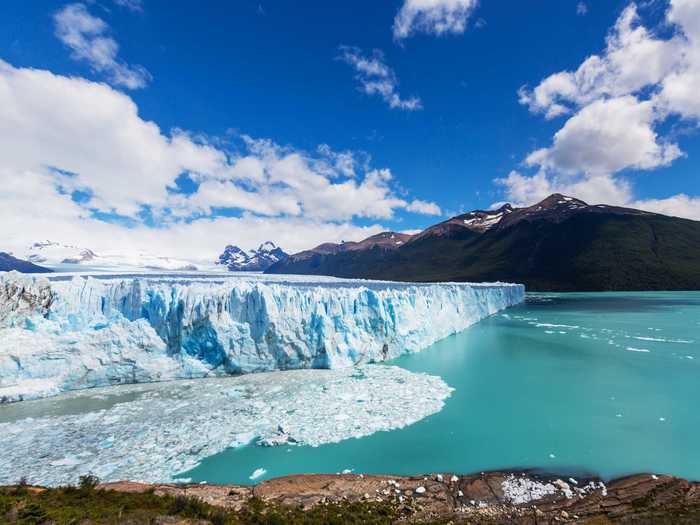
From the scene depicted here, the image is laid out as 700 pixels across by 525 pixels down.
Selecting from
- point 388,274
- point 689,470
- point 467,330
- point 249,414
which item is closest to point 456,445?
point 689,470

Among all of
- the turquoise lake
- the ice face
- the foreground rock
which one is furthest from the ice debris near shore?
the ice face

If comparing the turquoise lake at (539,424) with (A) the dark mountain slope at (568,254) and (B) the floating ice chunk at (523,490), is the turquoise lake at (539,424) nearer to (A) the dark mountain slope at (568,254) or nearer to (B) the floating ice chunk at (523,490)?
(B) the floating ice chunk at (523,490)

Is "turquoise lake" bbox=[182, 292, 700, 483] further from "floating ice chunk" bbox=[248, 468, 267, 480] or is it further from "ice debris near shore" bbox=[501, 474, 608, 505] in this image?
"ice debris near shore" bbox=[501, 474, 608, 505]

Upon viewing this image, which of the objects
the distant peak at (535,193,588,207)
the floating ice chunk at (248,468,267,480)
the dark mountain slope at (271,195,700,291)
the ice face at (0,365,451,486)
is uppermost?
the distant peak at (535,193,588,207)

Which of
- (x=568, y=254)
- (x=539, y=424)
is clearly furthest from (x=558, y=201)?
(x=539, y=424)

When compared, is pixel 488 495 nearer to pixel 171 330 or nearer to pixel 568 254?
pixel 171 330
